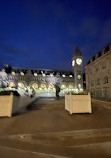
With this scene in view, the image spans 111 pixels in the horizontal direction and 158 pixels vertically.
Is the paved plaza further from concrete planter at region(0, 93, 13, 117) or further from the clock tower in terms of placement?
the clock tower

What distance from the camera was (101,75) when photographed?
24719 millimetres

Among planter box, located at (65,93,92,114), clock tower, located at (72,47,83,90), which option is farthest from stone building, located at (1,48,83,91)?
planter box, located at (65,93,92,114)

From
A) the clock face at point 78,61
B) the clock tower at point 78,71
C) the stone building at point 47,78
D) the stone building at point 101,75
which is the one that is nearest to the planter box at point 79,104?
the stone building at point 101,75

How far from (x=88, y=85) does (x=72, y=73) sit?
78.6 ft

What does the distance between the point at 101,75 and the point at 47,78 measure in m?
29.7

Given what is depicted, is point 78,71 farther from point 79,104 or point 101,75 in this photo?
point 79,104

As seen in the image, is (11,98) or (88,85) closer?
(11,98)

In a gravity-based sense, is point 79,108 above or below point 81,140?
above

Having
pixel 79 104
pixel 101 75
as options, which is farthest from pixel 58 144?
pixel 101 75

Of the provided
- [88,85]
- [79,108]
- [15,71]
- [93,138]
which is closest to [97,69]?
[88,85]

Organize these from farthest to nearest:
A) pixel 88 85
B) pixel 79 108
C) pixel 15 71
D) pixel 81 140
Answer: pixel 15 71
pixel 88 85
pixel 79 108
pixel 81 140

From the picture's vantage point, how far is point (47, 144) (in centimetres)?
282

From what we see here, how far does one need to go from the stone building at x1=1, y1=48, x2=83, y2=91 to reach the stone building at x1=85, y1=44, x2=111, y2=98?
18.9m

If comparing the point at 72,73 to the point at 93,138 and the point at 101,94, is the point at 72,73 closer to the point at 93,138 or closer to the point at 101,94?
the point at 101,94
